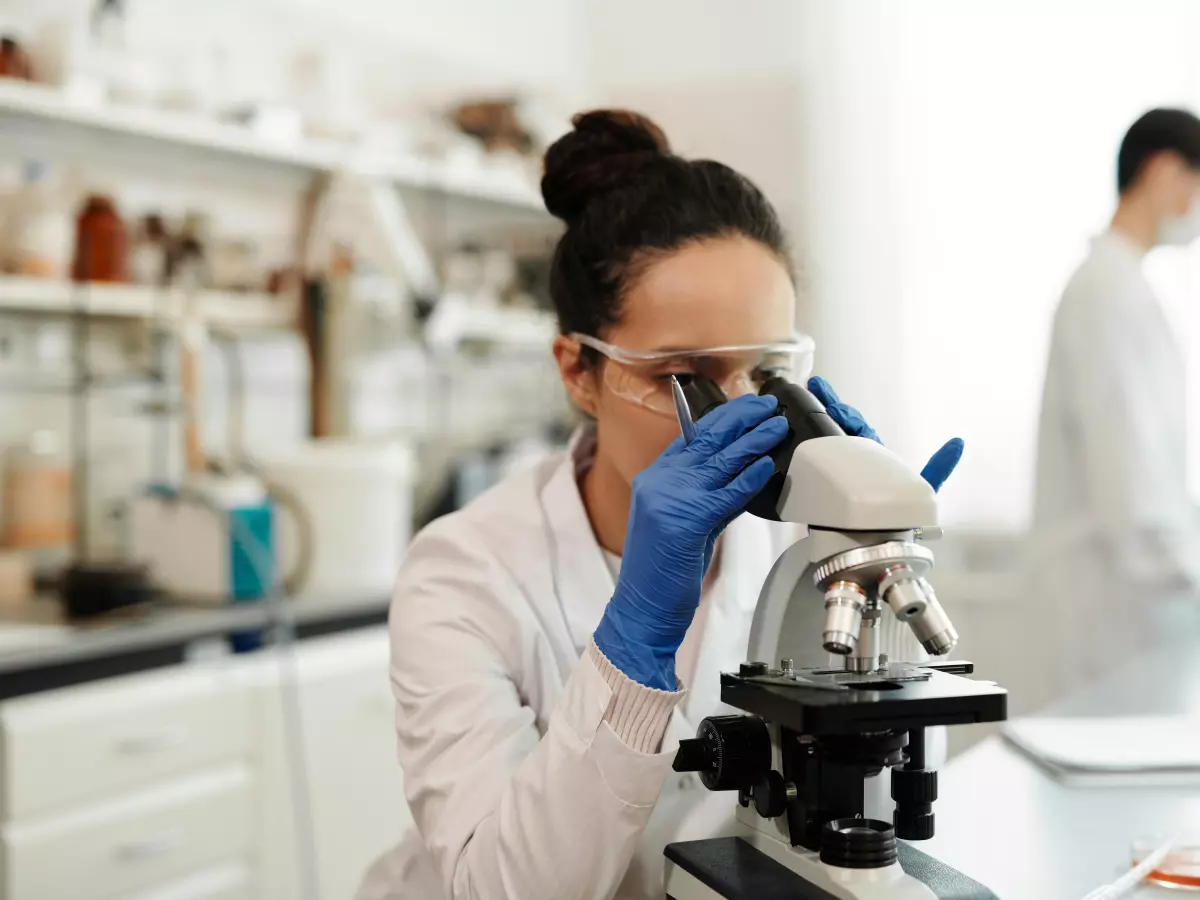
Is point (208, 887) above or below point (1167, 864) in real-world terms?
below

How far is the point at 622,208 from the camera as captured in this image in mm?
1247

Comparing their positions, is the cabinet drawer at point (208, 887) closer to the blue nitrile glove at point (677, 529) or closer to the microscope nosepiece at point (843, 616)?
the blue nitrile glove at point (677, 529)

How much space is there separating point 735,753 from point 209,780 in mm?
1526

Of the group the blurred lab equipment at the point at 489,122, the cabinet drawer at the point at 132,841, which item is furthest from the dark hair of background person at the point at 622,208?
the blurred lab equipment at the point at 489,122

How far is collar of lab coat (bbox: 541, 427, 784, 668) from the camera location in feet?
3.96

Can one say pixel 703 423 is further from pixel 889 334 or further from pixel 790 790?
pixel 889 334

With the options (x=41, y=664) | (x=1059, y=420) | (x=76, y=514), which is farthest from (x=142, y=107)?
(x=1059, y=420)

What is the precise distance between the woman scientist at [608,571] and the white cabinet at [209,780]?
88 cm

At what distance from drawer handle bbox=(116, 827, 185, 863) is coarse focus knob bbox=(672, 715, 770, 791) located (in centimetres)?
145

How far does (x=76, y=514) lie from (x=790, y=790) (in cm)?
210

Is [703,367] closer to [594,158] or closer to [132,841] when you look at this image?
[594,158]

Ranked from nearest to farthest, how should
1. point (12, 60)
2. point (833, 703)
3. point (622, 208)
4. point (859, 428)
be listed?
point (833, 703), point (859, 428), point (622, 208), point (12, 60)

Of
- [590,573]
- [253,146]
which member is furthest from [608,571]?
[253,146]

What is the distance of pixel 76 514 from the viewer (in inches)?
100.0
